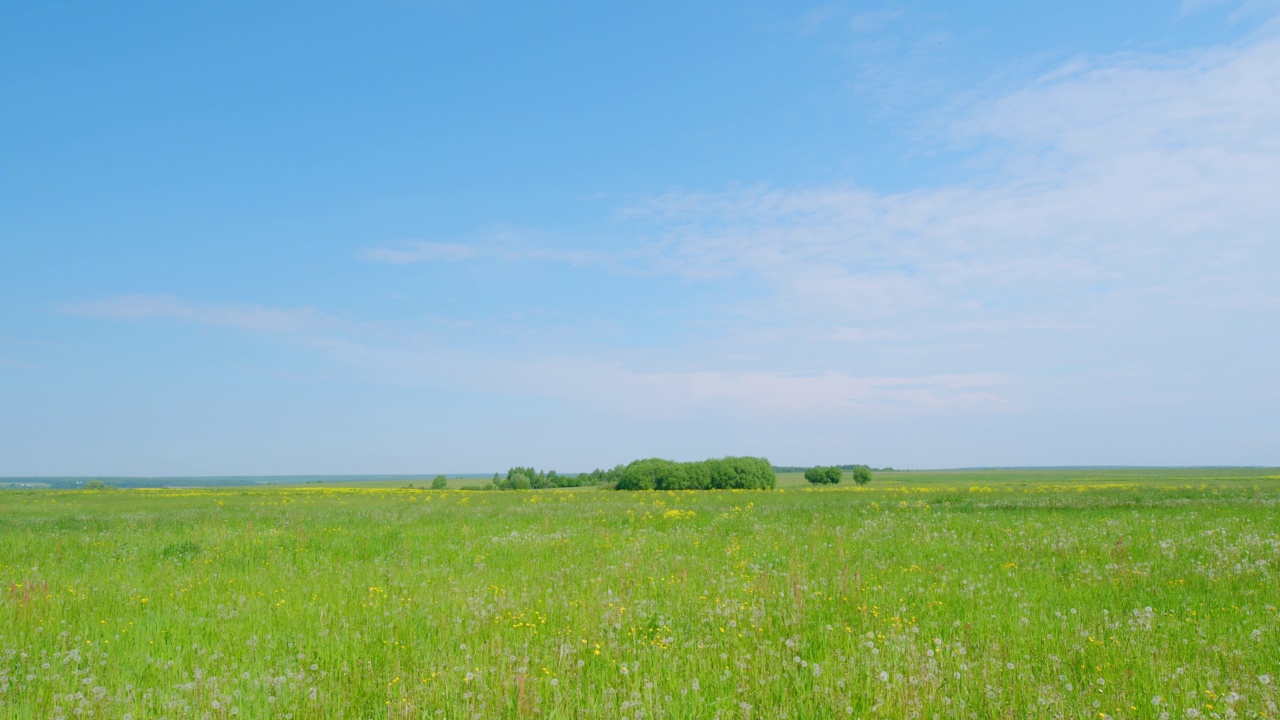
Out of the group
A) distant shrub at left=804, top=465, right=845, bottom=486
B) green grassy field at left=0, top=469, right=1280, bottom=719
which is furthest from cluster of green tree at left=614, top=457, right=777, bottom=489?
green grassy field at left=0, top=469, right=1280, bottom=719

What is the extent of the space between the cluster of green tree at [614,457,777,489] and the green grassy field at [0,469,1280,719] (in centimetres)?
6886

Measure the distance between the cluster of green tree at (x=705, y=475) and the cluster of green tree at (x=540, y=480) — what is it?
13927 millimetres

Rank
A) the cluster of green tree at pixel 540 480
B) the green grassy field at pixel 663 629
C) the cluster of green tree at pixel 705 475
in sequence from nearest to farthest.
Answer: the green grassy field at pixel 663 629 < the cluster of green tree at pixel 705 475 < the cluster of green tree at pixel 540 480

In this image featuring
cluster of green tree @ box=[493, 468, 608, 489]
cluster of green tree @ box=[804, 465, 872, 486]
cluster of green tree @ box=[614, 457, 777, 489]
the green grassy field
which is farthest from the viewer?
cluster of green tree @ box=[493, 468, 608, 489]

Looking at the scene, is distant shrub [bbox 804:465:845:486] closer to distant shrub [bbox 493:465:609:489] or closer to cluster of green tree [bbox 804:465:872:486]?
cluster of green tree [bbox 804:465:872:486]

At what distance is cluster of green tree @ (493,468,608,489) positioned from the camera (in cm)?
9850

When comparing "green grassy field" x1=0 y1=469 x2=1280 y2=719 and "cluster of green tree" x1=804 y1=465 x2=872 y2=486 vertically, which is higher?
"green grassy field" x1=0 y1=469 x2=1280 y2=719

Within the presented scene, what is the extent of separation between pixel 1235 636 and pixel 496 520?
18.3 m

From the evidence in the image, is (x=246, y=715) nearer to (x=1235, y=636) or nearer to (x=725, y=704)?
(x=725, y=704)

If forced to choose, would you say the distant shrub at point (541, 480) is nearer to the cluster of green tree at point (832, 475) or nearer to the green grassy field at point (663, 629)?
the cluster of green tree at point (832, 475)

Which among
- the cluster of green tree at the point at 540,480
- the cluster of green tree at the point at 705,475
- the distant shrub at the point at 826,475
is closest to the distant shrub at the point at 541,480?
the cluster of green tree at the point at 540,480

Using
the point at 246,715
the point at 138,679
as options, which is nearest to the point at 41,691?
the point at 138,679

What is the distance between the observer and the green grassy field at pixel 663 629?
17.5 feet

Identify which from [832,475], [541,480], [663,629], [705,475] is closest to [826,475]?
[832,475]
